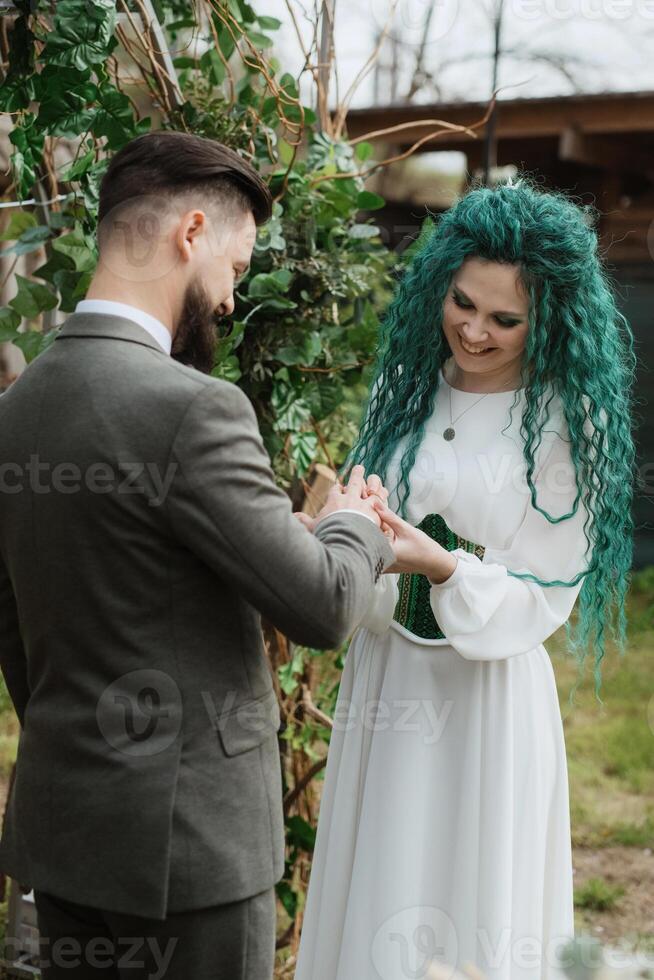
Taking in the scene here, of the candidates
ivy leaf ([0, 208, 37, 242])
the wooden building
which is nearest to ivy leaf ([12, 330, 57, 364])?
ivy leaf ([0, 208, 37, 242])

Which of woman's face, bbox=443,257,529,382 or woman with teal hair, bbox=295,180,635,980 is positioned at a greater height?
woman's face, bbox=443,257,529,382

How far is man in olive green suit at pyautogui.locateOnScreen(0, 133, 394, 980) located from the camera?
1.28 metres

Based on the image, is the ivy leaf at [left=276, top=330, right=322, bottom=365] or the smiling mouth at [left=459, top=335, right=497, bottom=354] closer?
the smiling mouth at [left=459, top=335, right=497, bottom=354]

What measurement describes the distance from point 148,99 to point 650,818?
9.40 feet

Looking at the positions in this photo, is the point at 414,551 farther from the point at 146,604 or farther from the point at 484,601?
the point at 146,604

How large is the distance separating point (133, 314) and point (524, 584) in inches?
32.8

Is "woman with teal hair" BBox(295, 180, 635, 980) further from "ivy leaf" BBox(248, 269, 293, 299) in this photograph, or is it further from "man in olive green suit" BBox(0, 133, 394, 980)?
"man in olive green suit" BBox(0, 133, 394, 980)

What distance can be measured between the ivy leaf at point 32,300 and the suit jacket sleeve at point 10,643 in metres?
0.86

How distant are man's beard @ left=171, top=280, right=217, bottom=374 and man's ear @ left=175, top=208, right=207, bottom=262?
4cm

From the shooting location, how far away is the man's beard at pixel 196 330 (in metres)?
1.40

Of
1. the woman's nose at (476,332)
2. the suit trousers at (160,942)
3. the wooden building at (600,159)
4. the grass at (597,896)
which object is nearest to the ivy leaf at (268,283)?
the woman's nose at (476,332)

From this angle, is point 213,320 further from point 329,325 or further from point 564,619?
point 329,325

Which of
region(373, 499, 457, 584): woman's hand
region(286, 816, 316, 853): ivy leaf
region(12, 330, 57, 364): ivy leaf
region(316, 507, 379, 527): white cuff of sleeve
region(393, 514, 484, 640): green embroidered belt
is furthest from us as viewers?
region(286, 816, 316, 853): ivy leaf

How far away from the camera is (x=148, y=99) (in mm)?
2518
